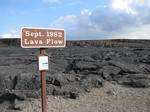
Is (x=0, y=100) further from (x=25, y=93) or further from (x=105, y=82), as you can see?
(x=105, y=82)

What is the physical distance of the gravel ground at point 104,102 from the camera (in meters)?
11.7

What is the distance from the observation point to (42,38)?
8.58 m

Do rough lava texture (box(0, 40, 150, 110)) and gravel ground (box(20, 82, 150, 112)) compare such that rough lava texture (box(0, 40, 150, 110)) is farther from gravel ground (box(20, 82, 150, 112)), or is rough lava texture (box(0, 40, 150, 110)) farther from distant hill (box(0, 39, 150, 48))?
distant hill (box(0, 39, 150, 48))

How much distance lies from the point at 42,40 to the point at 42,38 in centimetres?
4

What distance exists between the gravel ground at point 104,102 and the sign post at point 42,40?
3.16 m

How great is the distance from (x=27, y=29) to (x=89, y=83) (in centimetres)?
566

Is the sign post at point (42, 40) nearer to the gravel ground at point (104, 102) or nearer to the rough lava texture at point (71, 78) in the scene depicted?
the gravel ground at point (104, 102)

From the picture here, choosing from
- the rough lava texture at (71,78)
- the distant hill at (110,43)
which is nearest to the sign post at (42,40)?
the rough lava texture at (71,78)

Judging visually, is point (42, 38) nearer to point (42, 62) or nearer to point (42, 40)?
point (42, 40)

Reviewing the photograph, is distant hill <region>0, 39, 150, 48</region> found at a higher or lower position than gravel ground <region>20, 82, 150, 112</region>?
higher

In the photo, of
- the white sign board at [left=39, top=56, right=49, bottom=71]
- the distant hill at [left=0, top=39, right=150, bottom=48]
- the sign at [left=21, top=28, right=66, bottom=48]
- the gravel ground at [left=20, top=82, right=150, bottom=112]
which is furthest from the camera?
the distant hill at [left=0, top=39, right=150, bottom=48]

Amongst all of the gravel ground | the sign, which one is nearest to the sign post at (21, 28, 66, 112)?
the sign

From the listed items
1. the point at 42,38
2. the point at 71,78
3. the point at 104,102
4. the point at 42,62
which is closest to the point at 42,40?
the point at 42,38

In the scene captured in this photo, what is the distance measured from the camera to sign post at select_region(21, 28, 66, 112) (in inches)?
329
